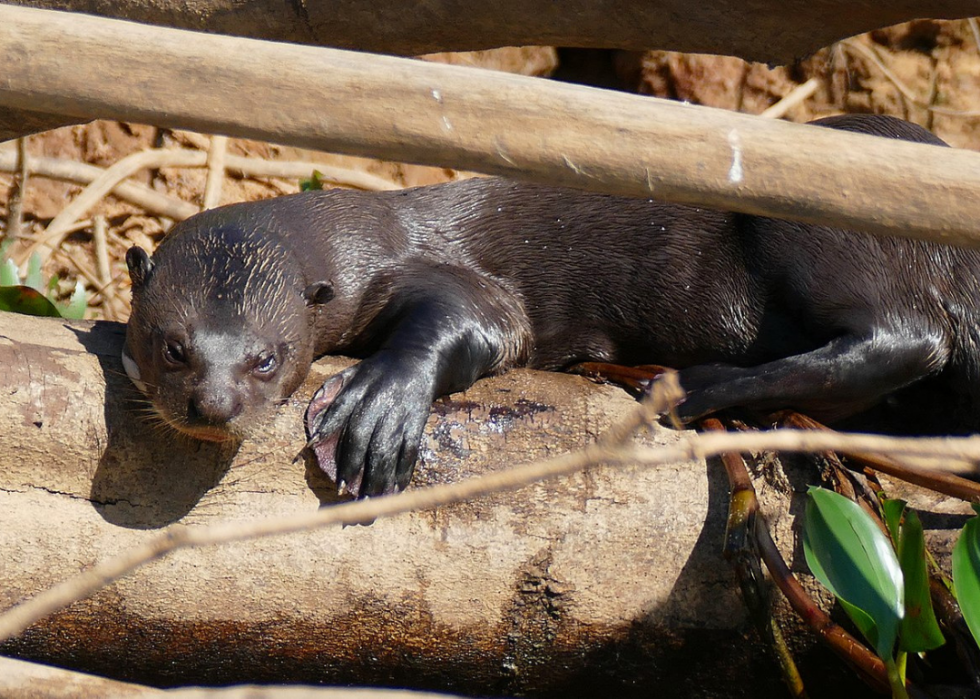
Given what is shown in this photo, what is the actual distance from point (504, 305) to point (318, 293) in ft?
1.78

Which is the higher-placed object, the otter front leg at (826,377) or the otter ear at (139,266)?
the otter ear at (139,266)

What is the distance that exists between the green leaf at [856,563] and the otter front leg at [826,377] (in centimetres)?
42

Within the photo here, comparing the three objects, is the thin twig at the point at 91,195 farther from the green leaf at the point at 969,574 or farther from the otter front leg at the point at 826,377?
the green leaf at the point at 969,574

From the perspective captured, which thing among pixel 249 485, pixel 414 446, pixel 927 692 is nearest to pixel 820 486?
pixel 927 692

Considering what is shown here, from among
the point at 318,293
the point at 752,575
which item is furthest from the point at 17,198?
the point at 752,575

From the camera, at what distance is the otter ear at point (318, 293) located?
266cm

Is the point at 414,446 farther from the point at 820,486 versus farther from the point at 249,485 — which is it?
the point at 820,486

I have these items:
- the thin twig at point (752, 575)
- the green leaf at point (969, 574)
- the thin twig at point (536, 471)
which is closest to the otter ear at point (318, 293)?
the thin twig at point (752, 575)

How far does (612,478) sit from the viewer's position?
230 cm

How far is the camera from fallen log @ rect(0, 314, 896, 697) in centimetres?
213

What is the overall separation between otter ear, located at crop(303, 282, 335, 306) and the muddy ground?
2552 millimetres

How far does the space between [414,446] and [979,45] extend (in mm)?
4321

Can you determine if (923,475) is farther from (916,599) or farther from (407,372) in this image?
(407,372)

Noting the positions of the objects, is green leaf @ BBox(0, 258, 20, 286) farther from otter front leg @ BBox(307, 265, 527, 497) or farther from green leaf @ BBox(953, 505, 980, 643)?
green leaf @ BBox(953, 505, 980, 643)
